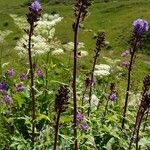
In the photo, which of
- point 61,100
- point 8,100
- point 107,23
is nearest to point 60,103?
point 61,100

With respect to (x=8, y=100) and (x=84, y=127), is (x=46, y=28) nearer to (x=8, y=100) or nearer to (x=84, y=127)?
(x=8, y=100)

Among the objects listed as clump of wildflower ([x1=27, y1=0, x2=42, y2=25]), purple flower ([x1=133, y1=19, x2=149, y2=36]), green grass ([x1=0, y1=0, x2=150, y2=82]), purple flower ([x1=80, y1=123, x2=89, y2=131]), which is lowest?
green grass ([x1=0, y1=0, x2=150, y2=82])

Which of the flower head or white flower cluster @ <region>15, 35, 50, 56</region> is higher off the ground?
white flower cluster @ <region>15, 35, 50, 56</region>

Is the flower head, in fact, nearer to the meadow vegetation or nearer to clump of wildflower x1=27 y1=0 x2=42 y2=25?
the meadow vegetation

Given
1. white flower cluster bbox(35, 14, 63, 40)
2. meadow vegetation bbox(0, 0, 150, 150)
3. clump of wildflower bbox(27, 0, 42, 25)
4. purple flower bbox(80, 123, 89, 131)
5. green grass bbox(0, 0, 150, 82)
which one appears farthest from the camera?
green grass bbox(0, 0, 150, 82)

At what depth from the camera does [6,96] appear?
12.2 meters

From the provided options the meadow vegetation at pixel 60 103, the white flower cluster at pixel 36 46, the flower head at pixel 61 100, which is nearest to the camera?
the flower head at pixel 61 100

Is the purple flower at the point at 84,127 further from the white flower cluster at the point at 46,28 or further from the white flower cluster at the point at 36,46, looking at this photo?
the white flower cluster at the point at 46,28

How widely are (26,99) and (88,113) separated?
1356 mm

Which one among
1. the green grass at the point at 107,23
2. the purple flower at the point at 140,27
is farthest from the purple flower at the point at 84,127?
the green grass at the point at 107,23

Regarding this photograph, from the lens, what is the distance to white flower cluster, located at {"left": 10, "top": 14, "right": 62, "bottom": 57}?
1027cm

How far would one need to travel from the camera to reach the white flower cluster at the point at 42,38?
33.7ft

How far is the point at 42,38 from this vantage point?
10.8m

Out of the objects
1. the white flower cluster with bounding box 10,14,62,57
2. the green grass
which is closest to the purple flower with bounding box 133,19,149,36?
the white flower cluster with bounding box 10,14,62,57
